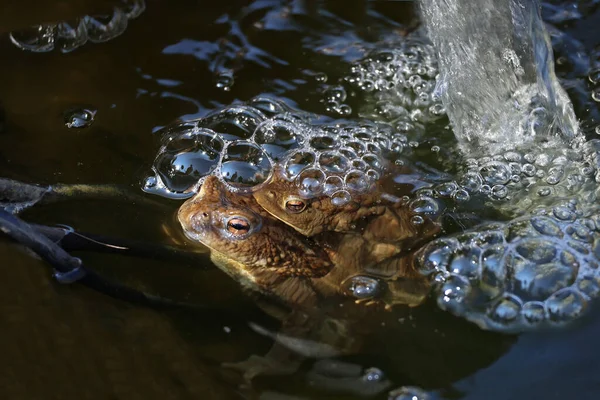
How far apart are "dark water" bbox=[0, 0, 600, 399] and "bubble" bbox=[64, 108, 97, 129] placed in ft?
0.08

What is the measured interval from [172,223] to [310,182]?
43 centimetres

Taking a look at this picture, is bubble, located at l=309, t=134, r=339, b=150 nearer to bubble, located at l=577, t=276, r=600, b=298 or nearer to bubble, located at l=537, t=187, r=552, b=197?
bubble, located at l=537, t=187, r=552, b=197

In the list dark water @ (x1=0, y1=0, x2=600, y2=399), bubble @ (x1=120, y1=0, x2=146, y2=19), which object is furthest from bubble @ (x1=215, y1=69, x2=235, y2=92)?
bubble @ (x1=120, y1=0, x2=146, y2=19)

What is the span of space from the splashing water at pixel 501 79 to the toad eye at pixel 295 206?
0.68 m

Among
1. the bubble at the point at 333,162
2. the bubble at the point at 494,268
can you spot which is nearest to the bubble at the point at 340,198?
the bubble at the point at 333,162

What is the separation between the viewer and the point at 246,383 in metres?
1.51

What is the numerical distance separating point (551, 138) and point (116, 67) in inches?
61.6

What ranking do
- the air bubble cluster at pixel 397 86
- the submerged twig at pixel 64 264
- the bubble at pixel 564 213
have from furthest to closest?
the air bubble cluster at pixel 397 86 < the bubble at pixel 564 213 < the submerged twig at pixel 64 264

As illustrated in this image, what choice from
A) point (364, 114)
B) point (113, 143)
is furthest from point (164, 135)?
point (364, 114)

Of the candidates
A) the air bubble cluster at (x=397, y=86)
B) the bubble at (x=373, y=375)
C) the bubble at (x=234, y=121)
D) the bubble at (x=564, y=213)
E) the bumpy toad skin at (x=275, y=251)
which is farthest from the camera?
the air bubble cluster at (x=397, y=86)

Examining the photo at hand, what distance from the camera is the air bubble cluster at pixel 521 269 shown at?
5.57 feet

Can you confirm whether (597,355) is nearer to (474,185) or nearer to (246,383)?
(474,185)

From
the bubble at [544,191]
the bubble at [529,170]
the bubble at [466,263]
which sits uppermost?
the bubble at [529,170]

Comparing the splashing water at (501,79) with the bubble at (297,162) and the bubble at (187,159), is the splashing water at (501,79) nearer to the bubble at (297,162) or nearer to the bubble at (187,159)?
the bubble at (297,162)
